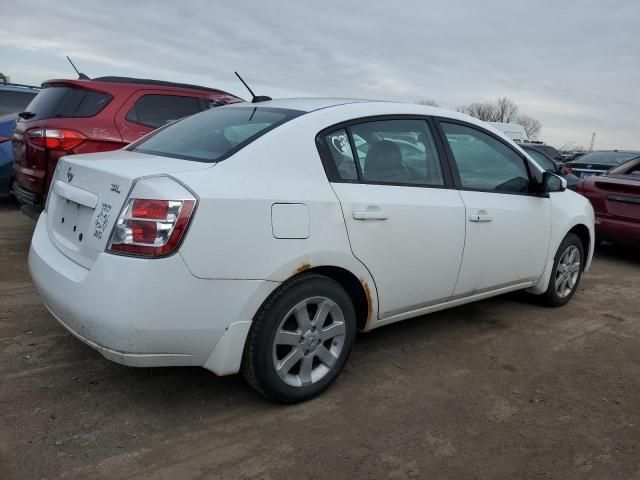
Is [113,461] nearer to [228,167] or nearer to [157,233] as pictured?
[157,233]

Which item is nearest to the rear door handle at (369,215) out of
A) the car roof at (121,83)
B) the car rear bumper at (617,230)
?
the car roof at (121,83)

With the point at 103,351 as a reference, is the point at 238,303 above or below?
above

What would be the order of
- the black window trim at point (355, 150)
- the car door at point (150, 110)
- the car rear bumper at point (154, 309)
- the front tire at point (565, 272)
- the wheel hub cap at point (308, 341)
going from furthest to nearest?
1. the car door at point (150, 110)
2. the front tire at point (565, 272)
3. the black window trim at point (355, 150)
4. the wheel hub cap at point (308, 341)
5. the car rear bumper at point (154, 309)

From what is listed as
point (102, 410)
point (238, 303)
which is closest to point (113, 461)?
point (102, 410)

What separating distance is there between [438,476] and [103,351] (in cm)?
155

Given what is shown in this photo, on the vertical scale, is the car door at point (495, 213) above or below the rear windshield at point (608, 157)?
below

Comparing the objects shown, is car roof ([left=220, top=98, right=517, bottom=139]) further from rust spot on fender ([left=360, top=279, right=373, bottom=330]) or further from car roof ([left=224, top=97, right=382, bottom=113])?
rust spot on fender ([left=360, top=279, right=373, bottom=330])

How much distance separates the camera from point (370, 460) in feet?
8.13

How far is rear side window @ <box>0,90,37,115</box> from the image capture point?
25.9ft

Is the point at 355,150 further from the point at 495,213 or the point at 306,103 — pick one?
the point at 495,213

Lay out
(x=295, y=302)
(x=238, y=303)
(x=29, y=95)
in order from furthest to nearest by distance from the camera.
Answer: (x=29, y=95), (x=295, y=302), (x=238, y=303)

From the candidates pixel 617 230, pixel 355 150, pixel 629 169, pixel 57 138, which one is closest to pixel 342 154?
pixel 355 150

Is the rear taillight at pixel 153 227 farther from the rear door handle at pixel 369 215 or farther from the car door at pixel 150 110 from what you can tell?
the car door at pixel 150 110

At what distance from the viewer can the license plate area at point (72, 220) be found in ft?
8.69
